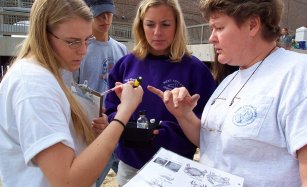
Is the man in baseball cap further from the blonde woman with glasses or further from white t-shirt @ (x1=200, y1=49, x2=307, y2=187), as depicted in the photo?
white t-shirt @ (x1=200, y1=49, x2=307, y2=187)

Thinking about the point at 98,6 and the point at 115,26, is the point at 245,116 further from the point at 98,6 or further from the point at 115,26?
the point at 115,26

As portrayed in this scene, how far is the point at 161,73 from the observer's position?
7.28 ft

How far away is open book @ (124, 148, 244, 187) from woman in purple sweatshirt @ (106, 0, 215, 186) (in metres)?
0.62

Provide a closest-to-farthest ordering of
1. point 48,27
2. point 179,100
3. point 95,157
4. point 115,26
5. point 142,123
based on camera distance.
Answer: point 95,157 → point 48,27 → point 179,100 → point 142,123 → point 115,26

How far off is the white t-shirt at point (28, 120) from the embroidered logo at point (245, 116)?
0.67 metres

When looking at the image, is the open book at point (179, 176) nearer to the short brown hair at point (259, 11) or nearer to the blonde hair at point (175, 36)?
the short brown hair at point (259, 11)

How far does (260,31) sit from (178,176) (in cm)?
71

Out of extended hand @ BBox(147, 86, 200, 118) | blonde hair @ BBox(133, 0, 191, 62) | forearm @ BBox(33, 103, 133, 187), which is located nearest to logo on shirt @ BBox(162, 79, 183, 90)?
blonde hair @ BBox(133, 0, 191, 62)

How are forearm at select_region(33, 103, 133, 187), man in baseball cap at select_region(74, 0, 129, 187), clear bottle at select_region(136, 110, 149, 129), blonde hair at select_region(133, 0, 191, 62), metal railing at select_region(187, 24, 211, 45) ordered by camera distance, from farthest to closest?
metal railing at select_region(187, 24, 211, 45) < man in baseball cap at select_region(74, 0, 129, 187) < blonde hair at select_region(133, 0, 191, 62) < clear bottle at select_region(136, 110, 149, 129) < forearm at select_region(33, 103, 133, 187)

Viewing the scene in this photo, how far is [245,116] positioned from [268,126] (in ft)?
0.35

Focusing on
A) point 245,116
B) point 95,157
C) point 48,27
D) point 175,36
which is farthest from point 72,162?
point 175,36

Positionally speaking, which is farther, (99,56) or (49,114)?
(99,56)

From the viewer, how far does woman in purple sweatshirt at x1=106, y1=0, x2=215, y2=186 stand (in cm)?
216

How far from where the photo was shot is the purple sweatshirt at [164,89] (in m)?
2.12
